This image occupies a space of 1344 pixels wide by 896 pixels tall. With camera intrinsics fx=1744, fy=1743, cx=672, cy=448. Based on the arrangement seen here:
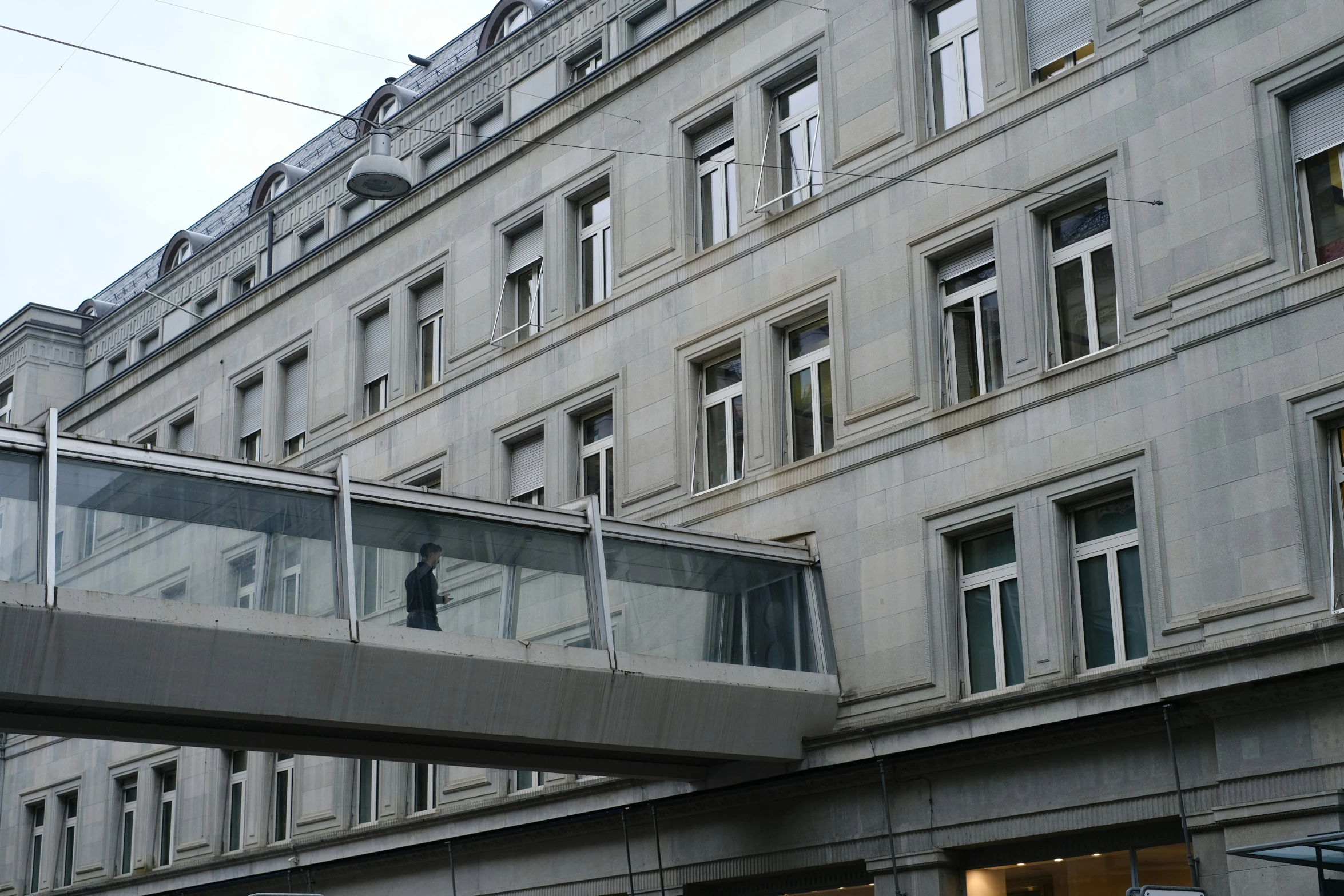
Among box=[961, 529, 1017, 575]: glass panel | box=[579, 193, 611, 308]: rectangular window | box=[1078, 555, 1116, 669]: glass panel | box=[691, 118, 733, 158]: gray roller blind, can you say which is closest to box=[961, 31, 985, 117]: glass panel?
box=[691, 118, 733, 158]: gray roller blind

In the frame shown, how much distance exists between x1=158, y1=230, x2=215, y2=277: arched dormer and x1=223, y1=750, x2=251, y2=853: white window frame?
48.2ft

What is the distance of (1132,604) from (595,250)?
12.5 m

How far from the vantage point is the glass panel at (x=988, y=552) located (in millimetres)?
20953

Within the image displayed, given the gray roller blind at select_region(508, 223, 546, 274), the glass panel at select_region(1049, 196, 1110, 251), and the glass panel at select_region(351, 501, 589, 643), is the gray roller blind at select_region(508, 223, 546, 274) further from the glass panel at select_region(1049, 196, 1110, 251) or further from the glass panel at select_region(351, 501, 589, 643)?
the glass panel at select_region(1049, 196, 1110, 251)

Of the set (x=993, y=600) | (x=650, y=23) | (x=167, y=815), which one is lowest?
(x=167, y=815)

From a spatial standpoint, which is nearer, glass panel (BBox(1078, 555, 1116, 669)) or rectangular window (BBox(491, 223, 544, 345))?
glass panel (BBox(1078, 555, 1116, 669))

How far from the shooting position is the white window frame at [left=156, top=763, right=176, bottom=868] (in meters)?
36.3

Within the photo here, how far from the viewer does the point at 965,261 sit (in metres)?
22.2

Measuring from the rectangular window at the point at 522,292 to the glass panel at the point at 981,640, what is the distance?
10.9 meters

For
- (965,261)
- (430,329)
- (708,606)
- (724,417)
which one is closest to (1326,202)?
(965,261)

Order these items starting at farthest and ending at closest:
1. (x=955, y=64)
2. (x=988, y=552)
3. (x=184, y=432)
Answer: (x=184, y=432), (x=955, y=64), (x=988, y=552)

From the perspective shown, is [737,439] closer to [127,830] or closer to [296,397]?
[296,397]

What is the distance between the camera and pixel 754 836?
23.0 m

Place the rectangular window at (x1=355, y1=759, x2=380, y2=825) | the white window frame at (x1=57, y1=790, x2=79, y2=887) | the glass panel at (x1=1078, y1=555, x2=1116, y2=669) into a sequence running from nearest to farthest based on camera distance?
the glass panel at (x1=1078, y1=555, x2=1116, y2=669)
the rectangular window at (x1=355, y1=759, x2=380, y2=825)
the white window frame at (x1=57, y1=790, x2=79, y2=887)
